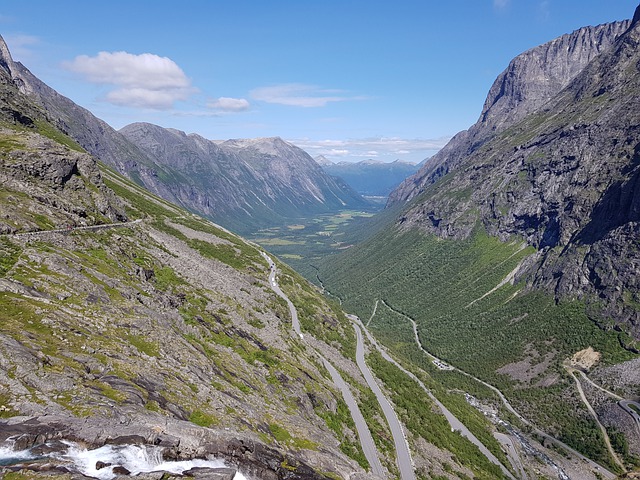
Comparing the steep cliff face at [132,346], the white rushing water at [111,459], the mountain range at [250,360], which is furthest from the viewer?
the mountain range at [250,360]

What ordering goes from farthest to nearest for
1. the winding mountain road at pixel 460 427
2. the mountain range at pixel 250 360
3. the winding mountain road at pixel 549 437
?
the winding mountain road at pixel 549 437 < the winding mountain road at pixel 460 427 < the mountain range at pixel 250 360

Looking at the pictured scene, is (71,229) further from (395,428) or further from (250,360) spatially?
(395,428)

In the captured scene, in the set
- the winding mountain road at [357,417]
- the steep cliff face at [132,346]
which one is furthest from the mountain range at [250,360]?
the winding mountain road at [357,417]

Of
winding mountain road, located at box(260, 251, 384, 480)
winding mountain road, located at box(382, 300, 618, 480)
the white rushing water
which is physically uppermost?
the white rushing water

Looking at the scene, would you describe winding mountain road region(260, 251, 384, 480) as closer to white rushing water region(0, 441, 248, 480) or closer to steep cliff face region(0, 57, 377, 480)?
steep cliff face region(0, 57, 377, 480)

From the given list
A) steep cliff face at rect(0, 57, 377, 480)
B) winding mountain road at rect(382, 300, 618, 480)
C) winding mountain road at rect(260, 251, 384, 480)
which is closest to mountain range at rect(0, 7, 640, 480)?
steep cliff face at rect(0, 57, 377, 480)

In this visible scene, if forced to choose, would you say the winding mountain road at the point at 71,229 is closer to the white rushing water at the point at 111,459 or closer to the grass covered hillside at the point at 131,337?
the grass covered hillside at the point at 131,337

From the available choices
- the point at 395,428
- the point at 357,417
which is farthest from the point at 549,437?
the point at 357,417

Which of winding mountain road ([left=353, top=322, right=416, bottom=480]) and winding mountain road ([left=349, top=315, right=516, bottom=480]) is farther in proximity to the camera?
winding mountain road ([left=349, top=315, right=516, bottom=480])

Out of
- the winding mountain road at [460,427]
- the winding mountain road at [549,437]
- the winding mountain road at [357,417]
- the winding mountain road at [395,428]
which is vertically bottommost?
the winding mountain road at [549,437]

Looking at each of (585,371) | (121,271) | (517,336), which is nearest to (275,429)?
(121,271)
